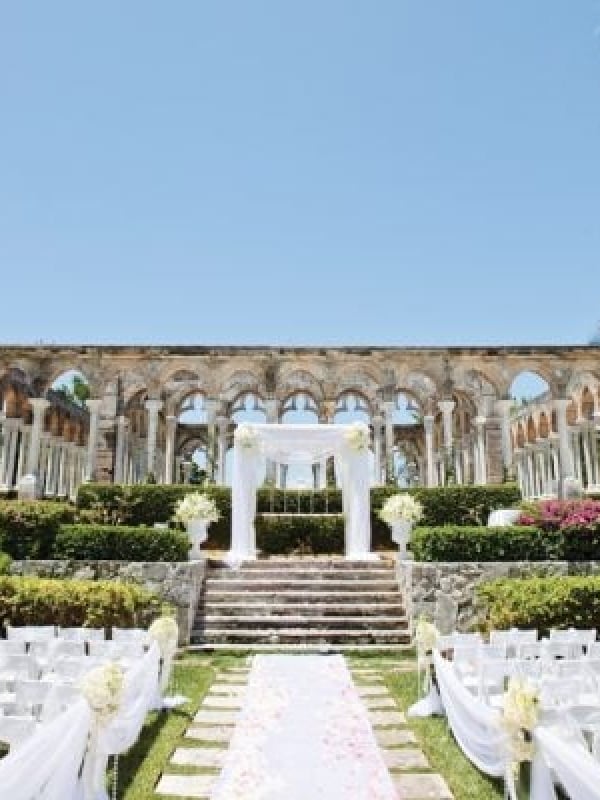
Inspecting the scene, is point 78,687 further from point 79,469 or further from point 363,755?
point 79,469

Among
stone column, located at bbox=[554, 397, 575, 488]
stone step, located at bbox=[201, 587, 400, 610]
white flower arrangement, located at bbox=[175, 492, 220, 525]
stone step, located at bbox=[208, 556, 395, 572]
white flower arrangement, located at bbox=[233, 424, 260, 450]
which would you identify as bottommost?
stone step, located at bbox=[201, 587, 400, 610]

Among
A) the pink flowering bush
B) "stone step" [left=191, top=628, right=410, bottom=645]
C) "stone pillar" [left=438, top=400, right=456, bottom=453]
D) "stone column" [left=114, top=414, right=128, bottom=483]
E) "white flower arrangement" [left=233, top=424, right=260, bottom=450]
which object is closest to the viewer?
"stone step" [left=191, top=628, right=410, bottom=645]

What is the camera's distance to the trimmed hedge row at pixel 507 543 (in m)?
12.7

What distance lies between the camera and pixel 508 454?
24.9 metres

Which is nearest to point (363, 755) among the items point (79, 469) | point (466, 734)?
point (466, 734)

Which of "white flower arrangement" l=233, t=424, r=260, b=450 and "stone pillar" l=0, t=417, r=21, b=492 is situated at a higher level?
"stone pillar" l=0, t=417, r=21, b=492

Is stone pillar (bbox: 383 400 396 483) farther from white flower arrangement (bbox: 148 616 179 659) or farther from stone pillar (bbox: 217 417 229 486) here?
white flower arrangement (bbox: 148 616 179 659)

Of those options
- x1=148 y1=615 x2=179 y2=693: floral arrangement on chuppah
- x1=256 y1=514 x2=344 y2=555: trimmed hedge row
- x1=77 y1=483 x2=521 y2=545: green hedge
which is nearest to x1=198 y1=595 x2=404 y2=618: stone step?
x1=148 y1=615 x2=179 y2=693: floral arrangement on chuppah

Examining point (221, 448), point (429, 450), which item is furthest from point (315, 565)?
point (221, 448)

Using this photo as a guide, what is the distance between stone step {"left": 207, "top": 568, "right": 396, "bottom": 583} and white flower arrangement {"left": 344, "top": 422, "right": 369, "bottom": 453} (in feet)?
9.19

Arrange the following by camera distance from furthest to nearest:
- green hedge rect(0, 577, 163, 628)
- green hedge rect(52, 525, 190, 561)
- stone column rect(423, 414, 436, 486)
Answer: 1. stone column rect(423, 414, 436, 486)
2. green hedge rect(52, 525, 190, 561)
3. green hedge rect(0, 577, 163, 628)

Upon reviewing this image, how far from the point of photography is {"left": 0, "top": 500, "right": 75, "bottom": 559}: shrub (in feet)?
41.6

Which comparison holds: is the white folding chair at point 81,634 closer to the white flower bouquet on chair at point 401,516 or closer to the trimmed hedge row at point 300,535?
the white flower bouquet on chair at point 401,516

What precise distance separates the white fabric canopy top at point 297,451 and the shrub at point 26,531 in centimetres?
357
